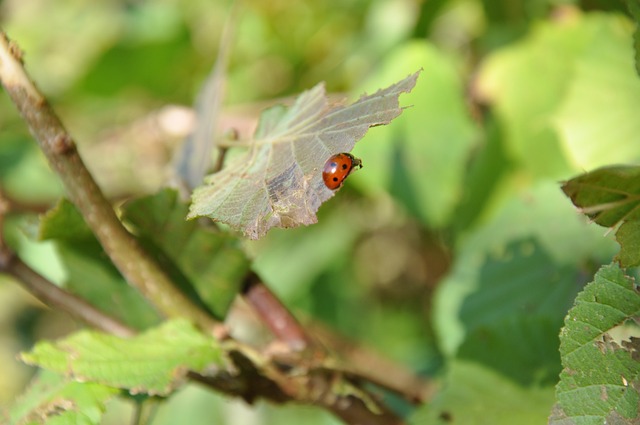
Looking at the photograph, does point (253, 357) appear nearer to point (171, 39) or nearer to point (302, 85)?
point (302, 85)

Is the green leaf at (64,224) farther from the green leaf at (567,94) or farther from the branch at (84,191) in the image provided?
the green leaf at (567,94)

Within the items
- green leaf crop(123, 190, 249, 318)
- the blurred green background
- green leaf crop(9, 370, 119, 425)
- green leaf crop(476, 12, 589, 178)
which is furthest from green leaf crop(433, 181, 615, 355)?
green leaf crop(9, 370, 119, 425)

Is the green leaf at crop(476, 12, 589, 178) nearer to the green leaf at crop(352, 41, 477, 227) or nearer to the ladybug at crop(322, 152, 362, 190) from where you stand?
the green leaf at crop(352, 41, 477, 227)

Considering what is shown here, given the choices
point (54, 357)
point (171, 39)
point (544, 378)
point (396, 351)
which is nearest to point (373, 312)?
point (396, 351)

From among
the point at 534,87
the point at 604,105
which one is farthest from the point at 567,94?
the point at 534,87

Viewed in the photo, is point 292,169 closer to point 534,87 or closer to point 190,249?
point 190,249

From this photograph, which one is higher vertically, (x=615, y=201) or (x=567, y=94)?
(x=567, y=94)
